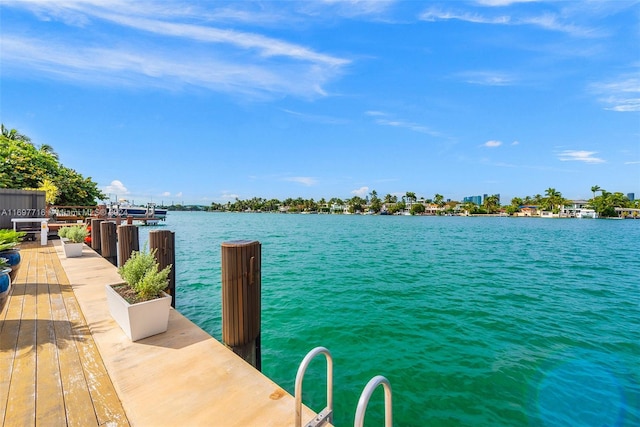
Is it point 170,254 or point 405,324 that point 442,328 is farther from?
point 170,254

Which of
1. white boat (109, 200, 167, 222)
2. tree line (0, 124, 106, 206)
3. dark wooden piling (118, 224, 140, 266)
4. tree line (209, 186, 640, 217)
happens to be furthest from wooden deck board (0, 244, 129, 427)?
tree line (209, 186, 640, 217)

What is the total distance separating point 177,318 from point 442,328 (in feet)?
19.1

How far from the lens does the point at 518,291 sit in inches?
396

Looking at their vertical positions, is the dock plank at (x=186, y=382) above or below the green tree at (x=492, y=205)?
below

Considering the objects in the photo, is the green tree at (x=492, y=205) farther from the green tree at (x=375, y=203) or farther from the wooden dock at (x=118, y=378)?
the wooden dock at (x=118, y=378)

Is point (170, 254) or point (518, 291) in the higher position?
point (170, 254)

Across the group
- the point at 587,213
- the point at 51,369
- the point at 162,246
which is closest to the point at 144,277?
the point at 51,369

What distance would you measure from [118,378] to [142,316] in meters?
0.83

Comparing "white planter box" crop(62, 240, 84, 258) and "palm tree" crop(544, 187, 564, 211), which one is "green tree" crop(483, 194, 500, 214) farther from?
"white planter box" crop(62, 240, 84, 258)

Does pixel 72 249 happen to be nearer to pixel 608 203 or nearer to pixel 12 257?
pixel 12 257

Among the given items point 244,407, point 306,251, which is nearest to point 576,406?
point 244,407

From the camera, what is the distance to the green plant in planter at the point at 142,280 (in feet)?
11.7

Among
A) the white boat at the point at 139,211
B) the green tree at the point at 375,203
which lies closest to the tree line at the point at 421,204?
the green tree at the point at 375,203

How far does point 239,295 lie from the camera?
3.48m
